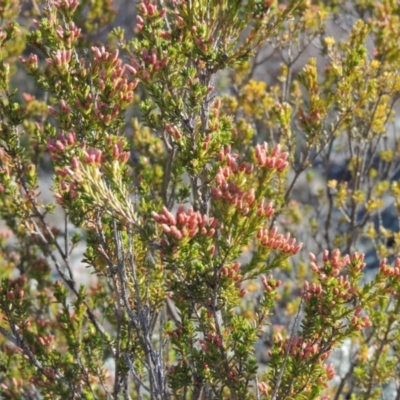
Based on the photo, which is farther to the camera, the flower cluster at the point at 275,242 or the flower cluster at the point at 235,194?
the flower cluster at the point at 275,242

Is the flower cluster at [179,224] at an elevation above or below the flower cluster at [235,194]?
below

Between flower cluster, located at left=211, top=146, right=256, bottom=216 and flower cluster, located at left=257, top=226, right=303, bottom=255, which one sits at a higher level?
flower cluster, located at left=211, top=146, right=256, bottom=216

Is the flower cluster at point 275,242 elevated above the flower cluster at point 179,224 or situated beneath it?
elevated above

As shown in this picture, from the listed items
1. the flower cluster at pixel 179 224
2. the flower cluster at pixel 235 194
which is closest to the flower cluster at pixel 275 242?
the flower cluster at pixel 235 194

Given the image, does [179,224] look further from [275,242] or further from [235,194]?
[275,242]

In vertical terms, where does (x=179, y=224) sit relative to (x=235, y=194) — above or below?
below

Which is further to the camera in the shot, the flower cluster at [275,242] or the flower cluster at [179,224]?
the flower cluster at [275,242]

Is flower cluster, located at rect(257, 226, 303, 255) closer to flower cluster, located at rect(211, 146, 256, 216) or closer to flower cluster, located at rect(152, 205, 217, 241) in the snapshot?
flower cluster, located at rect(211, 146, 256, 216)

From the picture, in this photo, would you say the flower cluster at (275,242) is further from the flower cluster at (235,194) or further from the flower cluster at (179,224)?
the flower cluster at (179,224)

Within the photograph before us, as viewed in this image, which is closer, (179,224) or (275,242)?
(179,224)

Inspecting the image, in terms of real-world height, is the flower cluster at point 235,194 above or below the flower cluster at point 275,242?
above

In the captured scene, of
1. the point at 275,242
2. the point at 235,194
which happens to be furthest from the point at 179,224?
the point at 275,242

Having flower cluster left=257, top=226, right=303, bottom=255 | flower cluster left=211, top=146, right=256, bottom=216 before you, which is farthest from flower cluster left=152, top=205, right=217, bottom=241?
flower cluster left=257, top=226, right=303, bottom=255

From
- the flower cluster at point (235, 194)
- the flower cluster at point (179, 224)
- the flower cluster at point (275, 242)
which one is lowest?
the flower cluster at point (179, 224)
